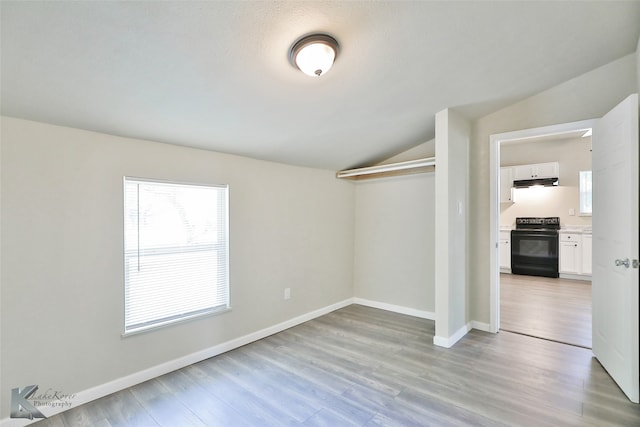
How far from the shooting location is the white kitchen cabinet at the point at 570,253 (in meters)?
5.86

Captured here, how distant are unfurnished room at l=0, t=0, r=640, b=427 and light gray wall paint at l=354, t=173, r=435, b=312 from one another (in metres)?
0.09

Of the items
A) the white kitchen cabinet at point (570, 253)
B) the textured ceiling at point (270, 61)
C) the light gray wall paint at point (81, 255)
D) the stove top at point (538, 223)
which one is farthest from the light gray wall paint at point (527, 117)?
the stove top at point (538, 223)

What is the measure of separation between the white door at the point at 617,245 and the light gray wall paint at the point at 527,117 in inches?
15.5

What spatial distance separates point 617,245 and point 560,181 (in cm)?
507

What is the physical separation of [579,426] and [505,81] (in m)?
2.71

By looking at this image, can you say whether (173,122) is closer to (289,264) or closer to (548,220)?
(289,264)

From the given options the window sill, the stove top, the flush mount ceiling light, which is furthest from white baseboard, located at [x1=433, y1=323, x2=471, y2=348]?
the stove top

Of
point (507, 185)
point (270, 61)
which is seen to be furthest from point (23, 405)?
point (507, 185)

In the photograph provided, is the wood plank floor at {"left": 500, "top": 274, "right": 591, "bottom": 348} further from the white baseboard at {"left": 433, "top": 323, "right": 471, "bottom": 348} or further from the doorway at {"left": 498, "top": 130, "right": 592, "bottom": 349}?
the white baseboard at {"left": 433, "top": 323, "right": 471, "bottom": 348}

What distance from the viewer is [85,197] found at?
7.18ft

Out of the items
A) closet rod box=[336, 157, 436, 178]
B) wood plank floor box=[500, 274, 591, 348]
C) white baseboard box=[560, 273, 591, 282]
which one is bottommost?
wood plank floor box=[500, 274, 591, 348]

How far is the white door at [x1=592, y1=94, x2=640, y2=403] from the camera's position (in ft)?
6.91

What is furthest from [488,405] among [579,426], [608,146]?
[608,146]

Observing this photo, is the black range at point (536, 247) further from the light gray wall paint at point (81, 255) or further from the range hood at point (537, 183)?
the light gray wall paint at point (81, 255)
